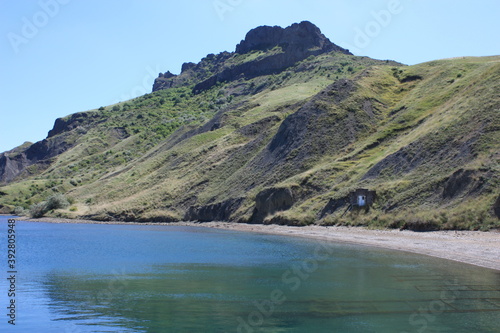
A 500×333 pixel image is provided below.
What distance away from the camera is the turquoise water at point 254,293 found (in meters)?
19.3

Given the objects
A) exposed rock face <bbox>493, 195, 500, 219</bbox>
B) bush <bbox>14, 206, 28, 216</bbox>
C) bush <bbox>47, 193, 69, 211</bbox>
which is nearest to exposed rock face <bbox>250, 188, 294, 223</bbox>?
exposed rock face <bbox>493, 195, 500, 219</bbox>

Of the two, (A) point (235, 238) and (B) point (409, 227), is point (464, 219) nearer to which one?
(B) point (409, 227)

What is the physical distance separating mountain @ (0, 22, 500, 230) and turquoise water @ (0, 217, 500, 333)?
13498mm

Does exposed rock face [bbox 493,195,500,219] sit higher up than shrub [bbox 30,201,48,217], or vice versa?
exposed rock face [bbox 493,195,500,219]

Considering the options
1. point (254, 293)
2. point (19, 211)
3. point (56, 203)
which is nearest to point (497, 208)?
point (254, 293)

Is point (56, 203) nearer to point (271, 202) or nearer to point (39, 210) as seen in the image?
point (39, 210)

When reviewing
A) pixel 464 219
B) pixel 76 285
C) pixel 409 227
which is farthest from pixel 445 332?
pixel 409 227

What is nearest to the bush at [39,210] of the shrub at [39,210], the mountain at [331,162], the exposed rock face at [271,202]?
the shrub at [39,210]

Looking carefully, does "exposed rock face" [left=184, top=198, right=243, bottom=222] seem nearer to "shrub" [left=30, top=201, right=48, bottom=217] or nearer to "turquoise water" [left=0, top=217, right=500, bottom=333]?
"shrub" [left=30, top=201, right=48, bottom=217]

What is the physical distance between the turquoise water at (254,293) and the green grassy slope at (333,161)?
1365cm

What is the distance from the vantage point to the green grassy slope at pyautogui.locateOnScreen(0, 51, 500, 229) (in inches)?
1992

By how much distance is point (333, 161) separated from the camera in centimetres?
7681

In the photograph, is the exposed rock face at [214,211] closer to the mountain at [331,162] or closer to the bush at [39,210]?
the mountain at [331,162]

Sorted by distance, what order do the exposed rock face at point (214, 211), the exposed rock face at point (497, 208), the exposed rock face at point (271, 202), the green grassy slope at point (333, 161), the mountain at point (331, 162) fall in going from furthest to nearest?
the exposed rock face at point (214, 211)
the exposed rock face at point (271, 202)
the green grassy slope at point (333, 161)
the mountain at point (331, 162)
the exposed rock face at point (497, 208)
